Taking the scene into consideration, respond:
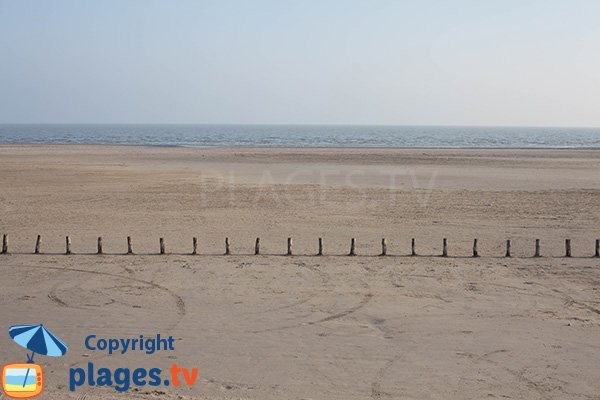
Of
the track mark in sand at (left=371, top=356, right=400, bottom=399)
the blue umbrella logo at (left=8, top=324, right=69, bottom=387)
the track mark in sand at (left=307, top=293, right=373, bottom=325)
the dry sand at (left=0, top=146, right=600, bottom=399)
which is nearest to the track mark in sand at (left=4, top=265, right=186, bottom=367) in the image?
the dry sand at (left=0, top=146, right=600, bottom=399)

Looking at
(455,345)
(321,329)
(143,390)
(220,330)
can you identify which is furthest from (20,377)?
(455,345)

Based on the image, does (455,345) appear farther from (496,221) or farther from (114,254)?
(496,221)

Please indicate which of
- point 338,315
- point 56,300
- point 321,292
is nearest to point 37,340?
point 56,300

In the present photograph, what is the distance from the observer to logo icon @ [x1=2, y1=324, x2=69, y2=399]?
955 centimetres

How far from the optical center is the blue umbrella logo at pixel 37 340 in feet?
37.2

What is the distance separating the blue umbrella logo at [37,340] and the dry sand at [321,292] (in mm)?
197

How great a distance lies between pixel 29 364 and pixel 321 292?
693 centimetres

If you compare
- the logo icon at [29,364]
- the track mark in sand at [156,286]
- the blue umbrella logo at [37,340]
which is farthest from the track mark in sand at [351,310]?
the logo icon at [29,364]

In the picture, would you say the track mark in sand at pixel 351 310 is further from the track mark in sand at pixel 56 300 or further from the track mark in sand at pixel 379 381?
the track mark in sand at pixel 56 300

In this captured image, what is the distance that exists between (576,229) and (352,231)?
835cm

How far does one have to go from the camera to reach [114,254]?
62.9 ft

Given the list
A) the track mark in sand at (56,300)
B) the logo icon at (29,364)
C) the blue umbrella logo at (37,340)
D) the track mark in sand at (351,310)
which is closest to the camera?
the logo icon at (29,364)

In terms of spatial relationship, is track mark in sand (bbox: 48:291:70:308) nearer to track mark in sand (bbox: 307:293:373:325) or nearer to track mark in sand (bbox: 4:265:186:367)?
track mark in sand (bbox: 4:265:186:367)

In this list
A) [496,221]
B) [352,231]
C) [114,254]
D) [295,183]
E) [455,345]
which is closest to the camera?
[455,345]
